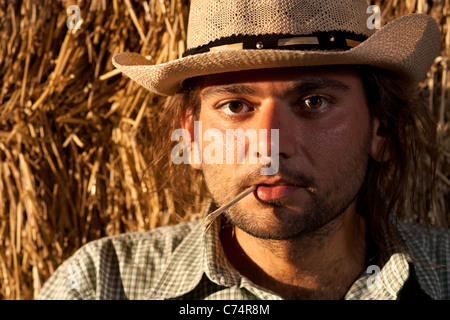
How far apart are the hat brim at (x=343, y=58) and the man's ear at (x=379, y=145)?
145mm

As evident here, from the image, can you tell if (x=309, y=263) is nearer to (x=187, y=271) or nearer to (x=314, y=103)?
(x=187, y=271)

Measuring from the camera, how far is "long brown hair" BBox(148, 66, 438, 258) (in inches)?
55.3

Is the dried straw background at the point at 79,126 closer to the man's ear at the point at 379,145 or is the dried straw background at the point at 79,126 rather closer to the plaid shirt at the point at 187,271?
the plaid shirt at the point at 187,271

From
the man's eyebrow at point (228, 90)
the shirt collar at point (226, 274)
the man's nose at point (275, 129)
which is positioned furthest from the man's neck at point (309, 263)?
the man's eyebrow at point (228, 90)

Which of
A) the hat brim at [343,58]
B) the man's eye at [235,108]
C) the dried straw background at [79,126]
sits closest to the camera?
the hat brim at [343,58]

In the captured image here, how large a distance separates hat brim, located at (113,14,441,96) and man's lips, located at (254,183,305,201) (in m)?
0.27

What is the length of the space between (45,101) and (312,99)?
35.6 inches

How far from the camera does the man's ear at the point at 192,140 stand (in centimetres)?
147

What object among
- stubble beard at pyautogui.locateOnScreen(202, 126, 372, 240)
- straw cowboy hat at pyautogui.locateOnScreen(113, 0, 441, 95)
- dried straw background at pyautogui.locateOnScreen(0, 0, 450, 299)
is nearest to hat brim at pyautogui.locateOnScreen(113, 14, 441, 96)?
straw cowboy hat at pyautogui.locateOnScreen(113, 0, 441, 95)

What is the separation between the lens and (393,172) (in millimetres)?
1595

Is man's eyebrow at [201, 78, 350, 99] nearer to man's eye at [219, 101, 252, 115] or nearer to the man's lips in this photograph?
man's eye at [219, 101, 252, 115]

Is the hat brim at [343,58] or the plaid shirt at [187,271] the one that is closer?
the hat brim at [343,58]

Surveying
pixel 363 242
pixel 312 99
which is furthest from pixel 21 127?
pixel 363 242
